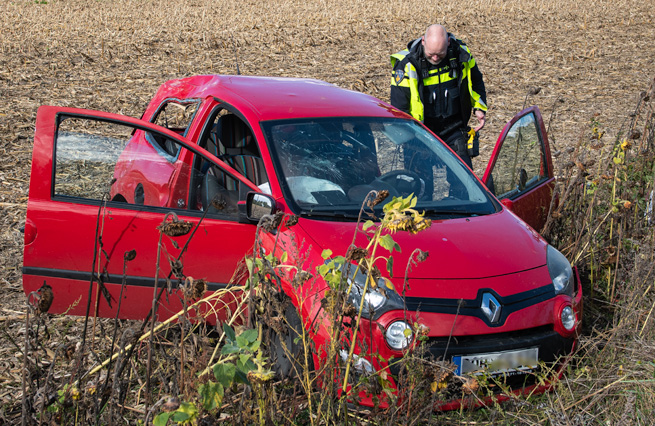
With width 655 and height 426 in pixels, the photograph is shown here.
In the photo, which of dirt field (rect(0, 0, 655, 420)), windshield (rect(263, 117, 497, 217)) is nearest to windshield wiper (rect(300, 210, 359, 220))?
windshield (rect(263, 117, 497, 217))

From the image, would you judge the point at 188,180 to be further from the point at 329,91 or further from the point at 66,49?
the point at 66,49

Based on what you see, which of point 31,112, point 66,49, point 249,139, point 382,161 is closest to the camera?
point 382,161

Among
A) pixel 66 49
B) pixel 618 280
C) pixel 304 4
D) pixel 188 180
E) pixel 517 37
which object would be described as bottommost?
pixel 618 280

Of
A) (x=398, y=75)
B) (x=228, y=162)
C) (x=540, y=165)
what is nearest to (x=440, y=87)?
(x=398, y=75)

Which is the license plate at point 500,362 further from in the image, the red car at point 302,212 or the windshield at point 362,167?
the windshield at point 362,167

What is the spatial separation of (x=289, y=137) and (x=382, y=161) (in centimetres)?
65

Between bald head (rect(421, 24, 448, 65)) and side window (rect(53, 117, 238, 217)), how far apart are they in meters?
2.77

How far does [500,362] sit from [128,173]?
2482mm

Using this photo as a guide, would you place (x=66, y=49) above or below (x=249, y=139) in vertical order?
above

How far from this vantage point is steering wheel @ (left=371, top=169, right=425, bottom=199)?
14.1ft

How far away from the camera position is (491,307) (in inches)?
130

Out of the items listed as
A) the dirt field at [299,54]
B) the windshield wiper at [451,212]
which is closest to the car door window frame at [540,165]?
the windshield wiper at [451,212]

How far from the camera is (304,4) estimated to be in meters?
24.7

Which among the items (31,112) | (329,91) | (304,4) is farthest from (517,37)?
(329,91)
